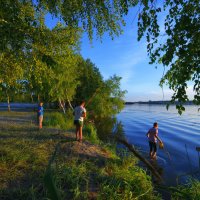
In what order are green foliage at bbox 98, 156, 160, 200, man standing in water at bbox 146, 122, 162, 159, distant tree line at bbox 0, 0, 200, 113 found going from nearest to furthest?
distant tree line at bbox 0, 0, 200, 113 < green foliage at bbox 98, 156, 160, 200 < man standing in water at bbox 146, 122, 162, 159

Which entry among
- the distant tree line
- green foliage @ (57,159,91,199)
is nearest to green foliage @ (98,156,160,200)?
green foliage @ (57,159,91,199)

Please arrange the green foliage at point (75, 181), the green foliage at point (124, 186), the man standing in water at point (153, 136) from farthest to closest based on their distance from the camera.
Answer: the man standing in water at point (153, 136) < the green foliage at point (124, 186) < the green foliage at point (75, 181)

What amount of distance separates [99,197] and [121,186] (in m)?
1.12

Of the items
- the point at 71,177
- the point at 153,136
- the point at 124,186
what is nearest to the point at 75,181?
the point at 71,177

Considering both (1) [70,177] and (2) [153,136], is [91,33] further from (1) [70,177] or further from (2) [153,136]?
(2) [153,136]

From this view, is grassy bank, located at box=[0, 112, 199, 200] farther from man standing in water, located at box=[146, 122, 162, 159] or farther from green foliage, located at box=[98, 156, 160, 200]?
man standing in water, located at box=[146, 122, 162, 159]

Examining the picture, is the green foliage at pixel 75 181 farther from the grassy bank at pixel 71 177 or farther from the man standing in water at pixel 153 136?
the man standing in water at pixel 153 136

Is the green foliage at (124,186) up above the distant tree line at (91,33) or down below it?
below

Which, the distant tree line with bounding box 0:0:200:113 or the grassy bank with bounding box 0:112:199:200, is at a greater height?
the distant tree line with bounding box 0:0:200:113

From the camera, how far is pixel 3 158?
31.9ft

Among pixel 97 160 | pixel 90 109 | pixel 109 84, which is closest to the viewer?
pixel 97 160

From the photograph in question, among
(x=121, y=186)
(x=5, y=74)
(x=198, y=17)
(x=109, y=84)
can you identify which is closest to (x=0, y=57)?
(x=5, y=74)

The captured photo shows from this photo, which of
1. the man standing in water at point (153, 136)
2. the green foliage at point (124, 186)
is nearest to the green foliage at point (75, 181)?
the green foliage at point (124, 186)

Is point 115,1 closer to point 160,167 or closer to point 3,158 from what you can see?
point 3,158
